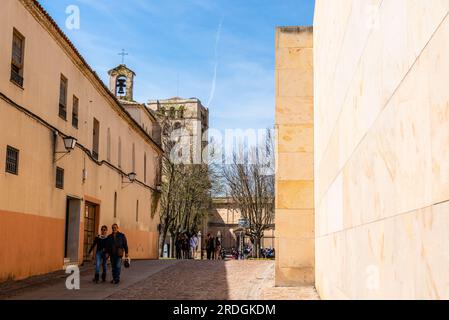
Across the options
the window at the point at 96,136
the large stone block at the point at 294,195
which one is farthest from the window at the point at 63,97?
the large stone block at the point at 294,195

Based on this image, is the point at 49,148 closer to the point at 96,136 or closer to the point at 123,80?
the point at 96,136

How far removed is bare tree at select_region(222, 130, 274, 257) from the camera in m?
36.1

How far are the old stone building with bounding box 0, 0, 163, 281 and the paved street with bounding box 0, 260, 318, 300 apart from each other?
42.7 inches

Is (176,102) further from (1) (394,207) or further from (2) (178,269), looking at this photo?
(1) (394,207)

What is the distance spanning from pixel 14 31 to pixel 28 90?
145 cm

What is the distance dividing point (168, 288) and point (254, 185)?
23777 mm

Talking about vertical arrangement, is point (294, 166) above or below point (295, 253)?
above

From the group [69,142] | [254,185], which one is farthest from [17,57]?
[254,185]

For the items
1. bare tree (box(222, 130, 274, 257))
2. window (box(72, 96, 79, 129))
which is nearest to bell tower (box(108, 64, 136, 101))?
bare tree (box(222, 130, 274, 257))

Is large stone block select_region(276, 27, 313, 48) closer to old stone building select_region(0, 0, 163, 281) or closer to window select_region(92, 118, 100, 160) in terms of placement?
old stone building select_region(0, 0, 163, 281)

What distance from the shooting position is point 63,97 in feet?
58.6

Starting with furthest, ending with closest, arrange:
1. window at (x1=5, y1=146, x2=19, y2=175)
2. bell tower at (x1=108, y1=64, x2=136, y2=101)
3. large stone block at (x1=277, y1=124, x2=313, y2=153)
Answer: bell tower at (x1=108, y1=64, x2=136, y2=101) < large stone block at (x1=277, y1=124, x2=313, y2=153) < window at (x1=5, y1=146, x2=19, y2=175)

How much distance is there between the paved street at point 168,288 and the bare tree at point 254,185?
18.5 meters
